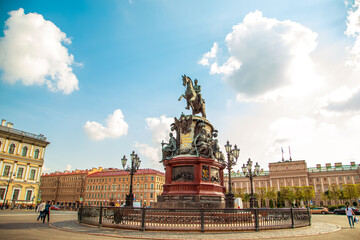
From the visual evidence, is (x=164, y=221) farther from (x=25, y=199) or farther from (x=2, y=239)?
(x=25, y=199)

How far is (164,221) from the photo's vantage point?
11.1m

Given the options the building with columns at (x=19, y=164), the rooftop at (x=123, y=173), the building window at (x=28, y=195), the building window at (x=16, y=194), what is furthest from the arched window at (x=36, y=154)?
the rooftop at (x=123, y=173)

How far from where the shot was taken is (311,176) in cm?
9644

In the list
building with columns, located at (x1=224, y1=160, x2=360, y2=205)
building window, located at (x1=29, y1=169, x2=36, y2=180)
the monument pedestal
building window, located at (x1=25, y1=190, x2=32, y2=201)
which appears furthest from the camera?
building with columns, located at (x1=224, y1=160, x2=360, y2=205)

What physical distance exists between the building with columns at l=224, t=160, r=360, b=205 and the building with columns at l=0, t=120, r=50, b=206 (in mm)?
74029

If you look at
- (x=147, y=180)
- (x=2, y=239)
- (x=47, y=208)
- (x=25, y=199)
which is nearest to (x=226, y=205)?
(x=47, y=208)

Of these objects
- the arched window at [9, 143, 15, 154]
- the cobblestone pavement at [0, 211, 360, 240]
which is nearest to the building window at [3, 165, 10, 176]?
the arched window at [9, 143, 15, 154]

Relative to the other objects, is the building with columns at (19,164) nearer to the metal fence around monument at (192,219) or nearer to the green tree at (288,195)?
the metal fence around monument at (192,219)

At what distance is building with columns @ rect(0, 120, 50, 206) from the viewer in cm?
4478

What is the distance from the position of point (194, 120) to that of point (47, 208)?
42.2 ft

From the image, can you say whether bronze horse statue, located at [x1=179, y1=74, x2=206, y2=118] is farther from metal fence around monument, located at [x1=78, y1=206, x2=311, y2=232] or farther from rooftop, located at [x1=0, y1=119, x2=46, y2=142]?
rooftop, located at [x1=0, y1=119, x2=46, y2=142]

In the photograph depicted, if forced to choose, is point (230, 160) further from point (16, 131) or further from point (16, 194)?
point (16, 131)

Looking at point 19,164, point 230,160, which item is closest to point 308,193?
point 230,160

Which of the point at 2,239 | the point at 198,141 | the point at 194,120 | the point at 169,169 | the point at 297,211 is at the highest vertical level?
the point at 194,120
